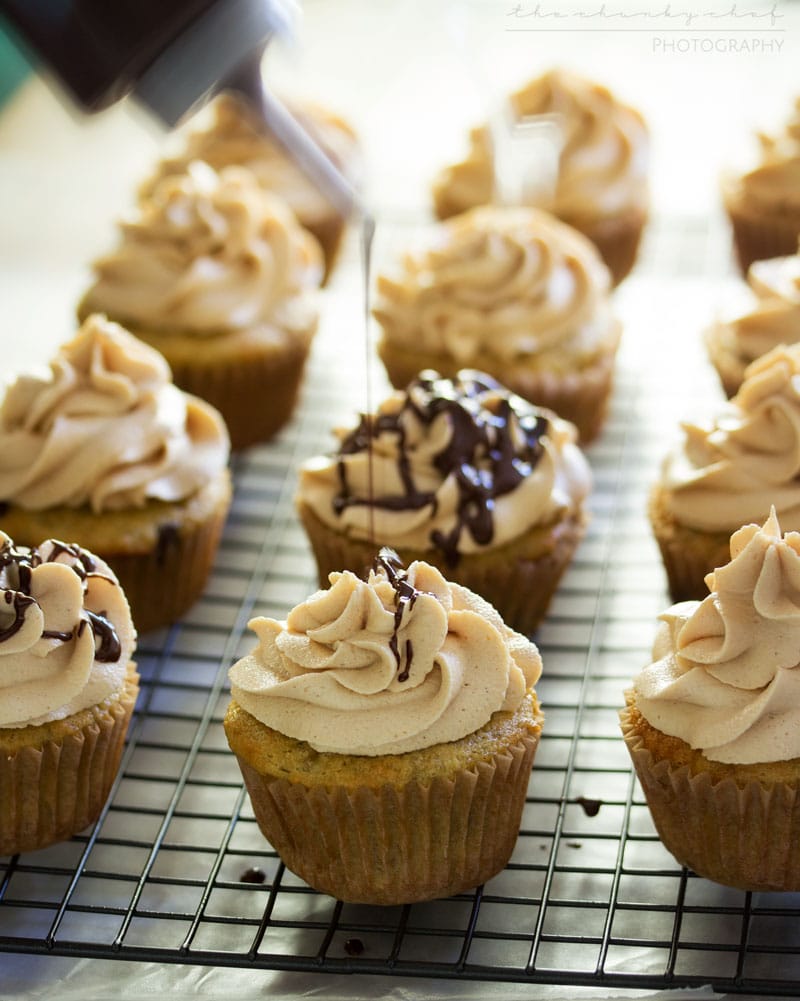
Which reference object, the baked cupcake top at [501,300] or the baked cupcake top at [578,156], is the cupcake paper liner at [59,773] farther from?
the baked cupcake top at [578,156]

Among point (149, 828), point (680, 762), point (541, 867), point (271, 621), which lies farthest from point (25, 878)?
point (680, 762)

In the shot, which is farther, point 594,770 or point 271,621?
point 594,770

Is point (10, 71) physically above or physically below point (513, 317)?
above

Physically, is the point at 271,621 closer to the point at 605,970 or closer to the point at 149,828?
the point at 149,828

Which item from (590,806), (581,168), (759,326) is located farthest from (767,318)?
(590,806)

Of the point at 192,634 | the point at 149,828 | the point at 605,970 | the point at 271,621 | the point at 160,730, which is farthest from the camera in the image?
the point at 192,634

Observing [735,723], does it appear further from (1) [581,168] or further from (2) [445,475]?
(1) [581,168]

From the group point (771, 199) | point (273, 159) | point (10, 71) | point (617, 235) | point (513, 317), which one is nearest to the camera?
point (513, 317)
